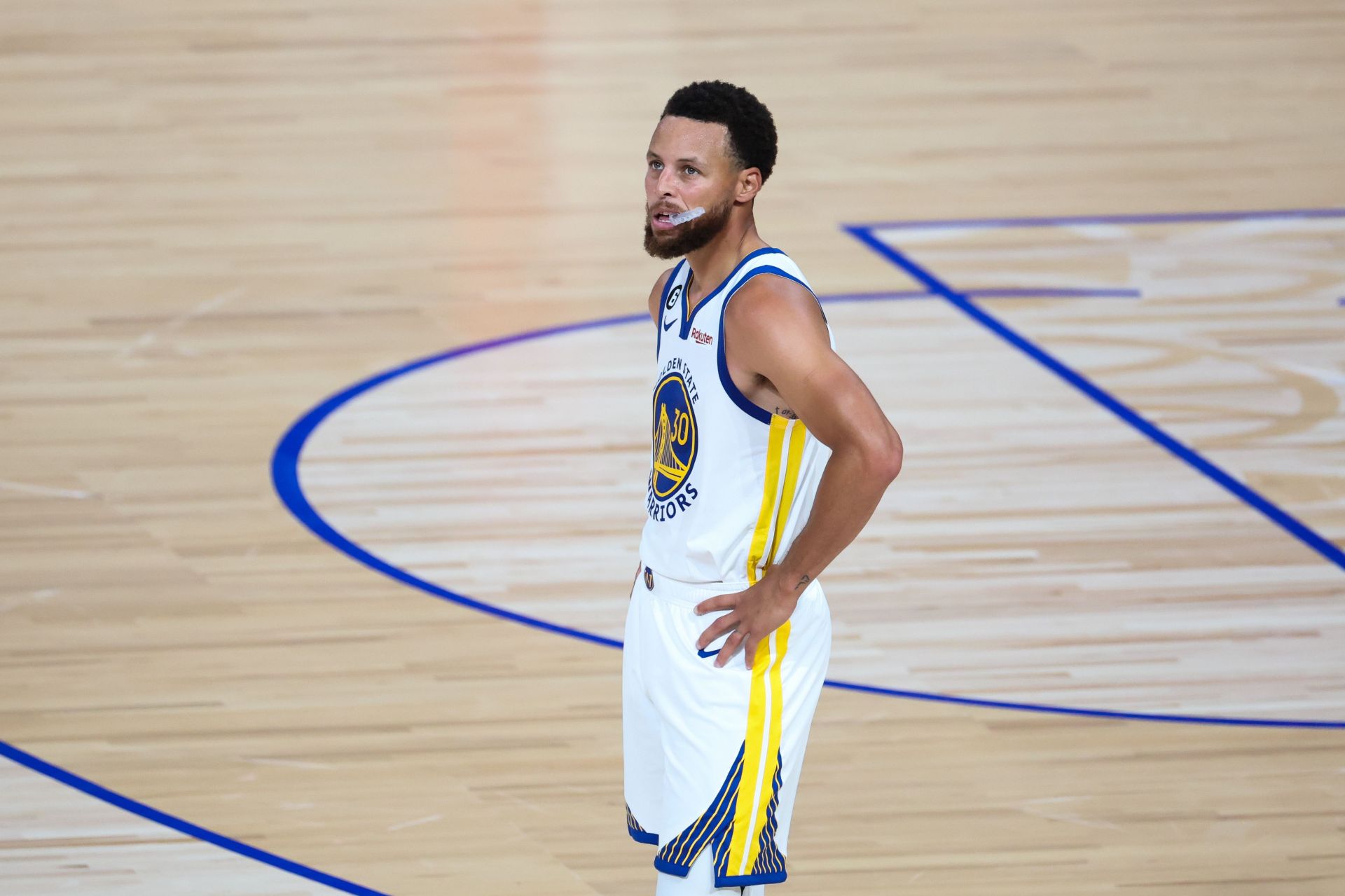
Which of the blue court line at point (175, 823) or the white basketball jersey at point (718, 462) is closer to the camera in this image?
the white basketball jersey at point (718, 462)

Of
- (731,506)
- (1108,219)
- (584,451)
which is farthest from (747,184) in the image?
(1108,219)

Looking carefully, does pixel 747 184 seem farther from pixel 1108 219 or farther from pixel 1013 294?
pixel 1108 219

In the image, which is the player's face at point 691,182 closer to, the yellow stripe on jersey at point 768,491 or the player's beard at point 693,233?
the player's beard at point 693,233

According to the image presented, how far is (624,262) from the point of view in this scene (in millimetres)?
7477

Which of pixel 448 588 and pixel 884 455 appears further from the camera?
pixel 448 588

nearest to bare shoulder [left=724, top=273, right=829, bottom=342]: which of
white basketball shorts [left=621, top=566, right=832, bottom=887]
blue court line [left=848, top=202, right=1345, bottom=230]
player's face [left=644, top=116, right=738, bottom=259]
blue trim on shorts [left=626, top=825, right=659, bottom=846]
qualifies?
player's face [left=644, top=116, right=738, bottom=259]

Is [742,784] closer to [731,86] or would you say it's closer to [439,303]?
[731,86]

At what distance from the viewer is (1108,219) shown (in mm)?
7805

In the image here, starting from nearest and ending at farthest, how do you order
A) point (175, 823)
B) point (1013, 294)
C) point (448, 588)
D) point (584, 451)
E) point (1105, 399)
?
point (175, 823) < point (448, 588) < point (584, 451) < point (1105, 399) < point (1013, 294)

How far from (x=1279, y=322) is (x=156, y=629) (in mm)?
4102

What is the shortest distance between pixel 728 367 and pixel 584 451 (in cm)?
313

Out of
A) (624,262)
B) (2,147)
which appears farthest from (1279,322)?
(2,147)

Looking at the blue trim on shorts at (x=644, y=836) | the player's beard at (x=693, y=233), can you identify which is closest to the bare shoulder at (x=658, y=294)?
the player's beard at (x=693, y=233)

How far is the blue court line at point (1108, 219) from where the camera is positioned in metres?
7.78
